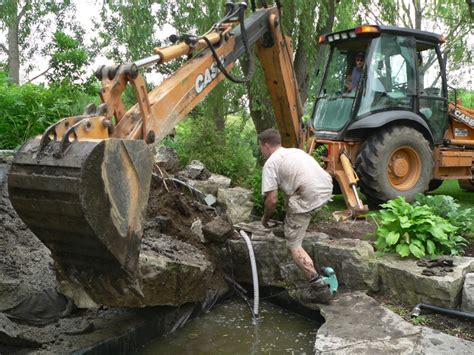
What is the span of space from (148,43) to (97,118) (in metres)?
5.85

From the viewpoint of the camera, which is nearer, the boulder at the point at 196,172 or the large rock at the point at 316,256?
the large rock at the point at 316,256

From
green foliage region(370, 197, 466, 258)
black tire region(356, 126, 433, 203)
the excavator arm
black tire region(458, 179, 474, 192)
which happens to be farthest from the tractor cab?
the excavator arm

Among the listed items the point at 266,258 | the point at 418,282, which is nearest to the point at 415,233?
the point at 418,282

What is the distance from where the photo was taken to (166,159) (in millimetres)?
6695

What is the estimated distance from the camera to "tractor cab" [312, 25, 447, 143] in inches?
264

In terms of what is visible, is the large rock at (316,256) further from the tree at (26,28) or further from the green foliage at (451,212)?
the tree at (26,28)

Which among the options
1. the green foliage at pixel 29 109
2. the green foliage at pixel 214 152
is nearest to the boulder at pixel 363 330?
the green foliage at pixel 214 152

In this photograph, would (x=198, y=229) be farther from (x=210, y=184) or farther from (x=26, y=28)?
(x=26, y=28)

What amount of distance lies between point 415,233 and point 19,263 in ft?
11.9

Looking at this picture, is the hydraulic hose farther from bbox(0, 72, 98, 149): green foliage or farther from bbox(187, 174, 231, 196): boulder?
bbox(0, 72, 98, 149): green foliage

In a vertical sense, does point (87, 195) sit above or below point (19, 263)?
above

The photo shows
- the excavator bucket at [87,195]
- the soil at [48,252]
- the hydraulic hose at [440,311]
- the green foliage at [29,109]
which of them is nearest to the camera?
the excavator bucket at [87,195]

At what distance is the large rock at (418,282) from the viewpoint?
13.3ft

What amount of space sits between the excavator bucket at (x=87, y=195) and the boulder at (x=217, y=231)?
223cm
